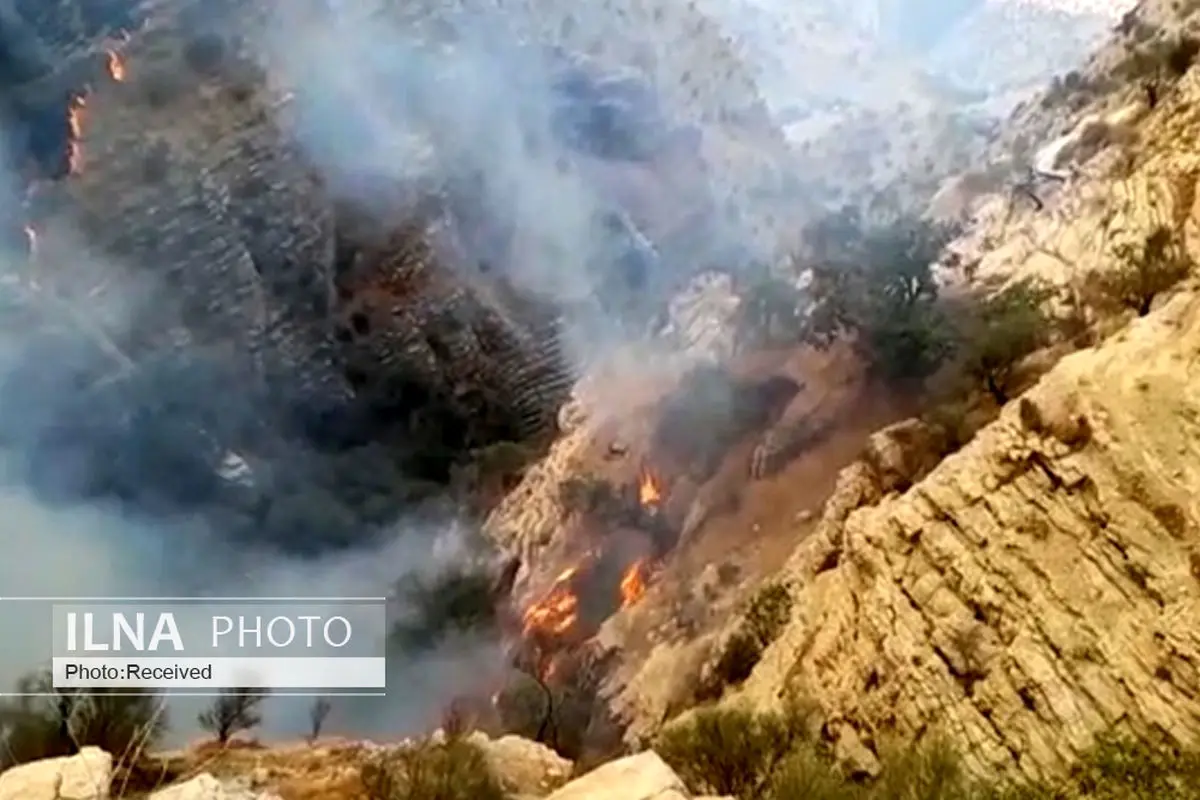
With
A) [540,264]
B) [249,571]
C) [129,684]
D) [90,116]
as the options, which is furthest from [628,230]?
[129,684]

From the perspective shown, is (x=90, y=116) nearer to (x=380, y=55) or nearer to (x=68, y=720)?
(x=380, y=55)

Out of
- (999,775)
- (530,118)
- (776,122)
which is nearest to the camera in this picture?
(999,775)

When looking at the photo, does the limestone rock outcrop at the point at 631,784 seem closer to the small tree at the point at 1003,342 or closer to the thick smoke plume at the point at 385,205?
the thick smoke plume at the point at 385,205

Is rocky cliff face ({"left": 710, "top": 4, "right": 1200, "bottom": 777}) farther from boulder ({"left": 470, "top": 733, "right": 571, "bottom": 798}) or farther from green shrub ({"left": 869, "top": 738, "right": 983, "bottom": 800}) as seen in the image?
boulder ({"left": 470, "top": 733, "right": 571, "bottom": 798})

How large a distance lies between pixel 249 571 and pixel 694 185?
12.1 meters

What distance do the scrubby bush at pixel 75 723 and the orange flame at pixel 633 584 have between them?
5706 millimetres

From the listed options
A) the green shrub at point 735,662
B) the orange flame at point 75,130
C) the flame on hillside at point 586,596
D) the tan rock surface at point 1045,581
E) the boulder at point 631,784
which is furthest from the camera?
the orange flame at point 75,130

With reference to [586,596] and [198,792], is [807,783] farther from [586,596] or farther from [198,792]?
[586,596]

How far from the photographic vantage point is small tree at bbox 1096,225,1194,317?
8.25 meters

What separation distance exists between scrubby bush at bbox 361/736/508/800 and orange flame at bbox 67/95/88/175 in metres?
12.9

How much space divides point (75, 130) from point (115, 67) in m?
1.21

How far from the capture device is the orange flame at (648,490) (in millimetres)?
13594

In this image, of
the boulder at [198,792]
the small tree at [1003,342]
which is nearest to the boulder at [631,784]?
the boulder at [198,792]

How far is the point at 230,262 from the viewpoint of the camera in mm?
16891
